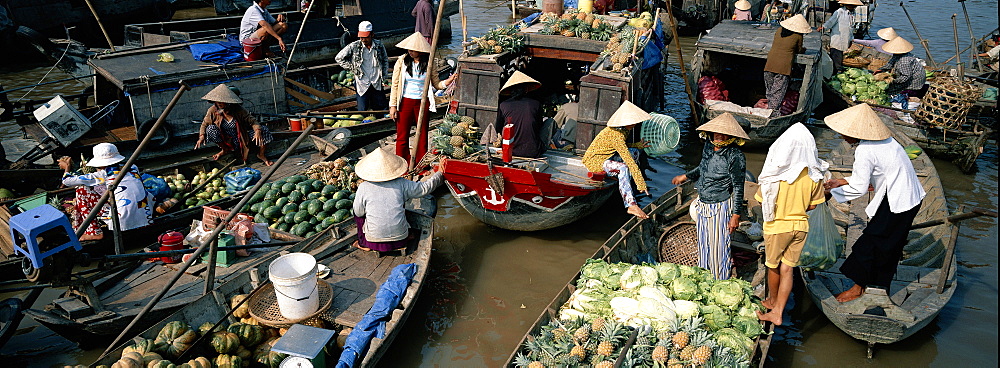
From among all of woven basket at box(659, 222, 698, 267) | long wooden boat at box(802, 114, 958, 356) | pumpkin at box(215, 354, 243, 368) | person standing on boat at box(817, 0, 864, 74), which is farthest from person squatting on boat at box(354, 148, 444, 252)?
person standing on boat at box(817, 0, 864, 74)

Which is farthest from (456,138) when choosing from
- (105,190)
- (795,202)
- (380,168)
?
(795,202)

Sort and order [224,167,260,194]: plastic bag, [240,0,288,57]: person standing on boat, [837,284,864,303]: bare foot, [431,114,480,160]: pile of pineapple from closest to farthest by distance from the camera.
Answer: [837,284,864,303]: bare foot < [431,114,480,160]: pile of pineapple < [224,167,260,194]: plastic bag < [240,0,288,57]: person standing on boat

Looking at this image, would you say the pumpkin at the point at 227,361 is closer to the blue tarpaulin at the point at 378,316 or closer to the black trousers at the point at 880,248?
the blue tarpaulin at the point at 378,316

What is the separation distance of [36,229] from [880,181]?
694 cm

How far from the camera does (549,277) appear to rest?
315 inches

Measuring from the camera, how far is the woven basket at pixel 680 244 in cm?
710

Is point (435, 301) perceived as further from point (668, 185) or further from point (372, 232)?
point (668, 185)

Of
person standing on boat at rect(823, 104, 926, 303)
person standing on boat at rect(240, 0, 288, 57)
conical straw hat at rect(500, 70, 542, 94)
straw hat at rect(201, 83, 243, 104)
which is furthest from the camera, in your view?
person standing on boat at rect(240, 0, 288, 57)

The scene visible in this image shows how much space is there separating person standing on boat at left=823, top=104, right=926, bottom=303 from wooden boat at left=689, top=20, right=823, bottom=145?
4924mm

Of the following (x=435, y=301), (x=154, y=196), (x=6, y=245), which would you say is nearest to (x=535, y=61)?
(x=435, y=301)

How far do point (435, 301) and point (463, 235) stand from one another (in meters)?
1.66

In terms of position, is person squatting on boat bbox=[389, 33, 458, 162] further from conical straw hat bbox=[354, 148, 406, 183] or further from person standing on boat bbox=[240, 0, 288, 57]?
person standing on boat bbox=[240, 0, 288, 57]

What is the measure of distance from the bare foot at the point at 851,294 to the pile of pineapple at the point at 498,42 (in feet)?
17.6

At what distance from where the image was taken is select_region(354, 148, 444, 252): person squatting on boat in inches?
260
